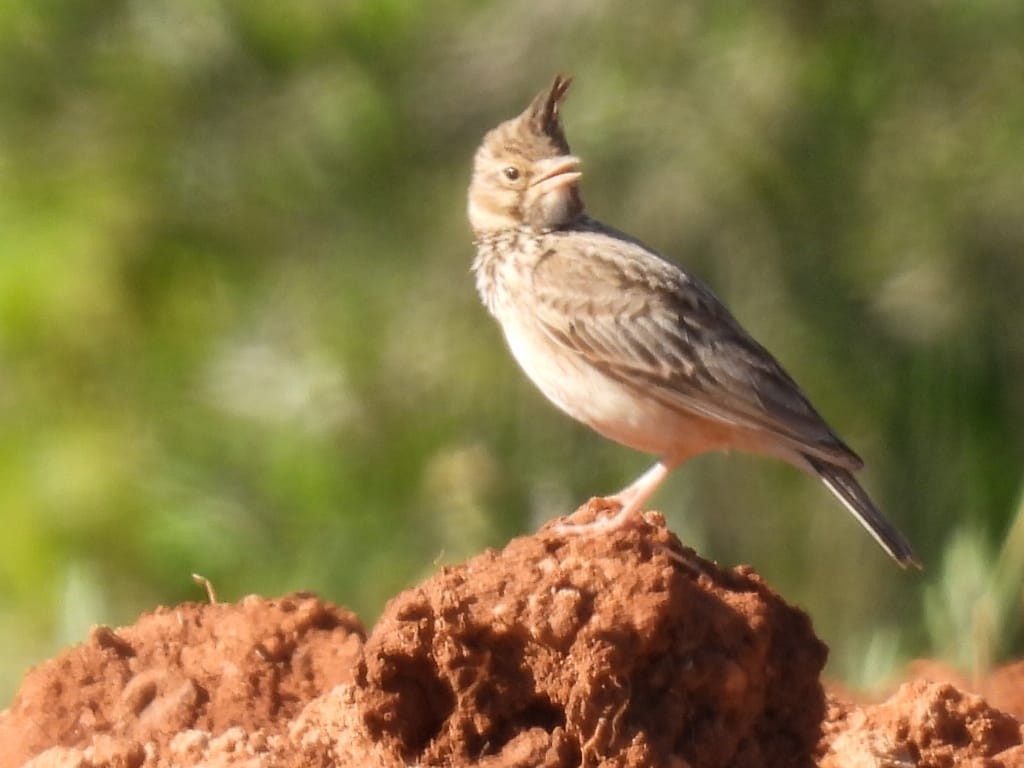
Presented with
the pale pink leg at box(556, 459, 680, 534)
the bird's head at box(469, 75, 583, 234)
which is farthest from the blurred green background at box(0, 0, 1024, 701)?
the pale pink leg at box(556, 459, 680, 534)

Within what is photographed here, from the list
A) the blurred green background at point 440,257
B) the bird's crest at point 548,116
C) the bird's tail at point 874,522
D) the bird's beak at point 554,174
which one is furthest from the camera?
the blurred green background at point 440,257

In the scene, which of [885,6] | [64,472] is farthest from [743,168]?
[64,472]

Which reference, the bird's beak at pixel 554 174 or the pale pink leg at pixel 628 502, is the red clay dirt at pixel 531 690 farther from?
the bird's beak at pixel 554 174

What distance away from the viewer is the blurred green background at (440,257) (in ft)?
29.0

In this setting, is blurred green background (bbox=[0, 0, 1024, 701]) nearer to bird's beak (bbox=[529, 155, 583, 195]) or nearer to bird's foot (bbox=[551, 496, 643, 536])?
bird's beak (bbox=[529, 155, 583, 195])

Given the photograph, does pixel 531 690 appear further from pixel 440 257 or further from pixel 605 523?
pixel 440 257

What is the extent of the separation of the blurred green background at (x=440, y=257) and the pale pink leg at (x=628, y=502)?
9.35 ft

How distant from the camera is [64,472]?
10227 millimetres

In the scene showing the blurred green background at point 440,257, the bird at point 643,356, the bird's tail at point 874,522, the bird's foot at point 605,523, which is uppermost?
the blurred green background at point 440,257

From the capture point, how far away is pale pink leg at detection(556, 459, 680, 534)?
3.78m

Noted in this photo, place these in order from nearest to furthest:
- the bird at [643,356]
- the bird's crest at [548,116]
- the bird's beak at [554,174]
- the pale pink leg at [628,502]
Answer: the pale pink leg at [628,502]
the bird at [643,356]
the bird's beak at [554,174]
the bird's crest at [548,116]

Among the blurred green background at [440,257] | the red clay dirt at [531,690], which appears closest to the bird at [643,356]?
the red clay dirt at [531,690]

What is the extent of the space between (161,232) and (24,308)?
113cm

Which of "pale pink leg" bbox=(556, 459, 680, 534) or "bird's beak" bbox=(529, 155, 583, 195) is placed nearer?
"pale pink leg" bbox=(556, 459, 680, 534)
